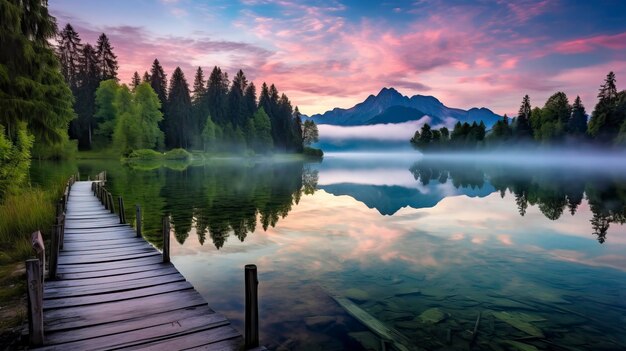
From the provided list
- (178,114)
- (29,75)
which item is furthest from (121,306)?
(178,114)

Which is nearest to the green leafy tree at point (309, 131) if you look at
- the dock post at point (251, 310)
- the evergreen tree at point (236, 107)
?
the evergreen tree at point (236, 107)

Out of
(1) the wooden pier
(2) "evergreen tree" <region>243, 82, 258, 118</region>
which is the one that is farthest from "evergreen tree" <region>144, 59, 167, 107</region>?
(1) the wooden pier

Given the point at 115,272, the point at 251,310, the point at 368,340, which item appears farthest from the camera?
the point at 115,272

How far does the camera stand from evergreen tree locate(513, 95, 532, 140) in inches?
4596

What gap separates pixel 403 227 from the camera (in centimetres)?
2136

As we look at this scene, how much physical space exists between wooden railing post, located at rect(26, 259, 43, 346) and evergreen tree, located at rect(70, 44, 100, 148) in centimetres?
9285

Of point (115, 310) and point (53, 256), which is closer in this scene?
point (115, 310)

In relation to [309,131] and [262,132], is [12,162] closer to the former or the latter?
[262,132]

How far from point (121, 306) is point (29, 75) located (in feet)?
70.8

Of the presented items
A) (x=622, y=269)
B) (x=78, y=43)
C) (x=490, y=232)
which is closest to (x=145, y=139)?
(x=78, y=43)

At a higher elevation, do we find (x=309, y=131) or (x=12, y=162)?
(x=309, y=131)

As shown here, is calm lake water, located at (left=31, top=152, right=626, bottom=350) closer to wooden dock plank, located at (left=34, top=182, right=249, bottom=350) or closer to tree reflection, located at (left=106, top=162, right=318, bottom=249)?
tree reflection, located at (left=106, top=162, right=318, bottom=249)

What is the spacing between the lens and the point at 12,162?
747 inches

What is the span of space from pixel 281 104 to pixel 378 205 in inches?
4098
